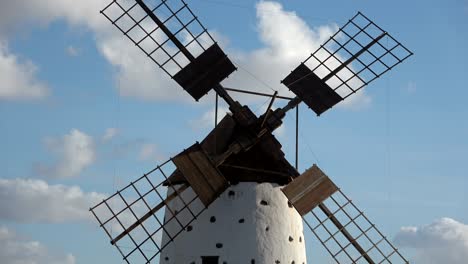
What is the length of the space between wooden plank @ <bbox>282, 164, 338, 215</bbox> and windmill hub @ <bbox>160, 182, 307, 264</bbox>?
443mm

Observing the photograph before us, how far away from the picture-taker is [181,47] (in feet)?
68.0

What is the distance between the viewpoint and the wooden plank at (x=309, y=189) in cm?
1897

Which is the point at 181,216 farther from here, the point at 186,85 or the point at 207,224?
the point at 186,85

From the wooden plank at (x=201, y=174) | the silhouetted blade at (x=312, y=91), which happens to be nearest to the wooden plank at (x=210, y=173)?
the wooden plank at (x=201, y=174)

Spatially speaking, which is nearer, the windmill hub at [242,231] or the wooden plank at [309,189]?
the windmill hub at [242,231]

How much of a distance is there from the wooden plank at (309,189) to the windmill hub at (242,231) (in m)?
0.44

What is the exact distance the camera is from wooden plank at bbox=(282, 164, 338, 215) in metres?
19.0

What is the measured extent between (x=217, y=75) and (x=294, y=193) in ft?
12.3

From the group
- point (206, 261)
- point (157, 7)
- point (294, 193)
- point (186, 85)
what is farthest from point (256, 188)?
point (157, 7)

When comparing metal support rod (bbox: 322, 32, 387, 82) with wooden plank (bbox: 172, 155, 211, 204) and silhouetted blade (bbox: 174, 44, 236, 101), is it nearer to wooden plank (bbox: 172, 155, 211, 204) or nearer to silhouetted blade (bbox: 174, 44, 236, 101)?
silhouetted blade (bbox: 174, 44, 236, 101)

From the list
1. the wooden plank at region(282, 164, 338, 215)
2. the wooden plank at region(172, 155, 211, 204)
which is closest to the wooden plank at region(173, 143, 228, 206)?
the wooden plank at region(172, 155, 211, 204)

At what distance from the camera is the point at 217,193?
1855 cm

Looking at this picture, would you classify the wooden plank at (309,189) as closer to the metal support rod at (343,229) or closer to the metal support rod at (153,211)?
the metal support rod at (343,229)

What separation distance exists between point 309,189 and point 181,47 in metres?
5.16
